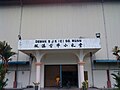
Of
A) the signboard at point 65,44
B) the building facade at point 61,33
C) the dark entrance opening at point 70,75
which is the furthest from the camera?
the dark entrance opening at point 70,75

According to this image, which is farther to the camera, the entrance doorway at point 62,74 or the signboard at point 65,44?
the entrance doorway at point 62,74

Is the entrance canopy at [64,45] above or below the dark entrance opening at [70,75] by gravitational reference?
above

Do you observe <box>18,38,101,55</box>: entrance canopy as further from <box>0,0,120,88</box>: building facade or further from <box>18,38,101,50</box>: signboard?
<box>0,0,120,88</box>: building facade

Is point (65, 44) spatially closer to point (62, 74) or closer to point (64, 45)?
point (64, 45)

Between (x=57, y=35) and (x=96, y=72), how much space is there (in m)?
6.15

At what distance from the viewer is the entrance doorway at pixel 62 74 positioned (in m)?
20.2

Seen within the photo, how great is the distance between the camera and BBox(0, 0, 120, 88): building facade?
777 inches

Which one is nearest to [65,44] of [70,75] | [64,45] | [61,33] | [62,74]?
[64,45]

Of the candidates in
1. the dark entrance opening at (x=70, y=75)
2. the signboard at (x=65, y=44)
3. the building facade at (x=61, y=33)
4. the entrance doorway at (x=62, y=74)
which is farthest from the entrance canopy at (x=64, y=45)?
the dark entrance opening at (x=70, y=75)

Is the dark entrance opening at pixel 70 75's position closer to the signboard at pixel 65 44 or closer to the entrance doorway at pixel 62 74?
the entrance doorway at pixel 62 74

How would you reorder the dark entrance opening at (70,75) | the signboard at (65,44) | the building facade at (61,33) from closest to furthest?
the signboard at (65,44) → the building facade at (61,33) → the dark entrance opening at (70,75)

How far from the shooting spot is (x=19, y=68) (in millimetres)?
Result: 20344

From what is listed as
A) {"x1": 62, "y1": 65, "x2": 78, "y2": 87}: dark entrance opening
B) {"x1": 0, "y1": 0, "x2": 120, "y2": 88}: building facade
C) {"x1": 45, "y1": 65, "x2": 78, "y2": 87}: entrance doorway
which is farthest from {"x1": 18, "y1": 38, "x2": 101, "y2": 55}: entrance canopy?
{"x1": 62, "y1": 65, "x2": 78, "y2": 87}: dark entrance opening

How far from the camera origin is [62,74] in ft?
66.1
